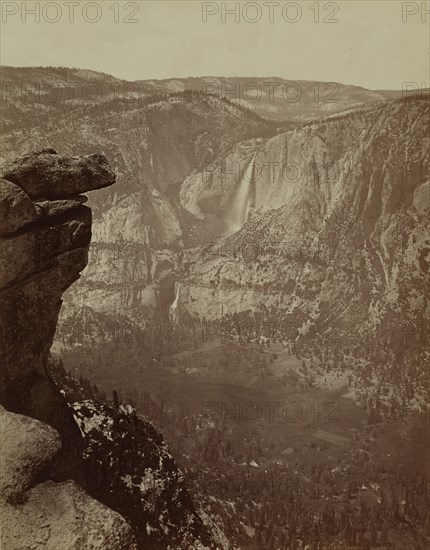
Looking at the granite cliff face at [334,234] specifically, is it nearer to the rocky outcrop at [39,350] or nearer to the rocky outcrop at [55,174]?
the rocky outcrop at [55,174]

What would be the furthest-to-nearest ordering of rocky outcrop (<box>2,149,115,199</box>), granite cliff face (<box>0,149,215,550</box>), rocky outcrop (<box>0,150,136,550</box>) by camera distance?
1. rocky outcrop (<box>2,149,115,199</box>)
2. granite cliff face (<box>0,149,215,550</box>)
3. rocky outcrop (<box>0,150,136,550</box>)

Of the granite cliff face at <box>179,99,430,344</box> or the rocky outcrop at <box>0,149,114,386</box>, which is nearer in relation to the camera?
the rocky outcrop at <box>0,149,114,386</box>

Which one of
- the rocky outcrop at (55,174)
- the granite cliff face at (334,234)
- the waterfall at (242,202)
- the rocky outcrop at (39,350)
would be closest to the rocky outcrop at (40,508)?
the rocky outcrop at (39,350)

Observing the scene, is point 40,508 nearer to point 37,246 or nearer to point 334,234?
point 37,246

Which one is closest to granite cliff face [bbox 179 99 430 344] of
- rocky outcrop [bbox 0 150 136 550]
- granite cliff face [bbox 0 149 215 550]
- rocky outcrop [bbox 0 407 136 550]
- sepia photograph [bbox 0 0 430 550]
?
sepia photograph [bbox 0 0 430 550]

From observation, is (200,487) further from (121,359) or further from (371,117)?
(371,117)

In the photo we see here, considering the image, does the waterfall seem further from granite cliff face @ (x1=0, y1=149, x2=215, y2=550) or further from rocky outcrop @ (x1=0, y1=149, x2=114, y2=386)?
rocky outcrop @ (x1=0, y1=149, x2=114, y2=386)

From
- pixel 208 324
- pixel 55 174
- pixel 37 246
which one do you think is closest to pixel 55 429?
pixel 37 246
